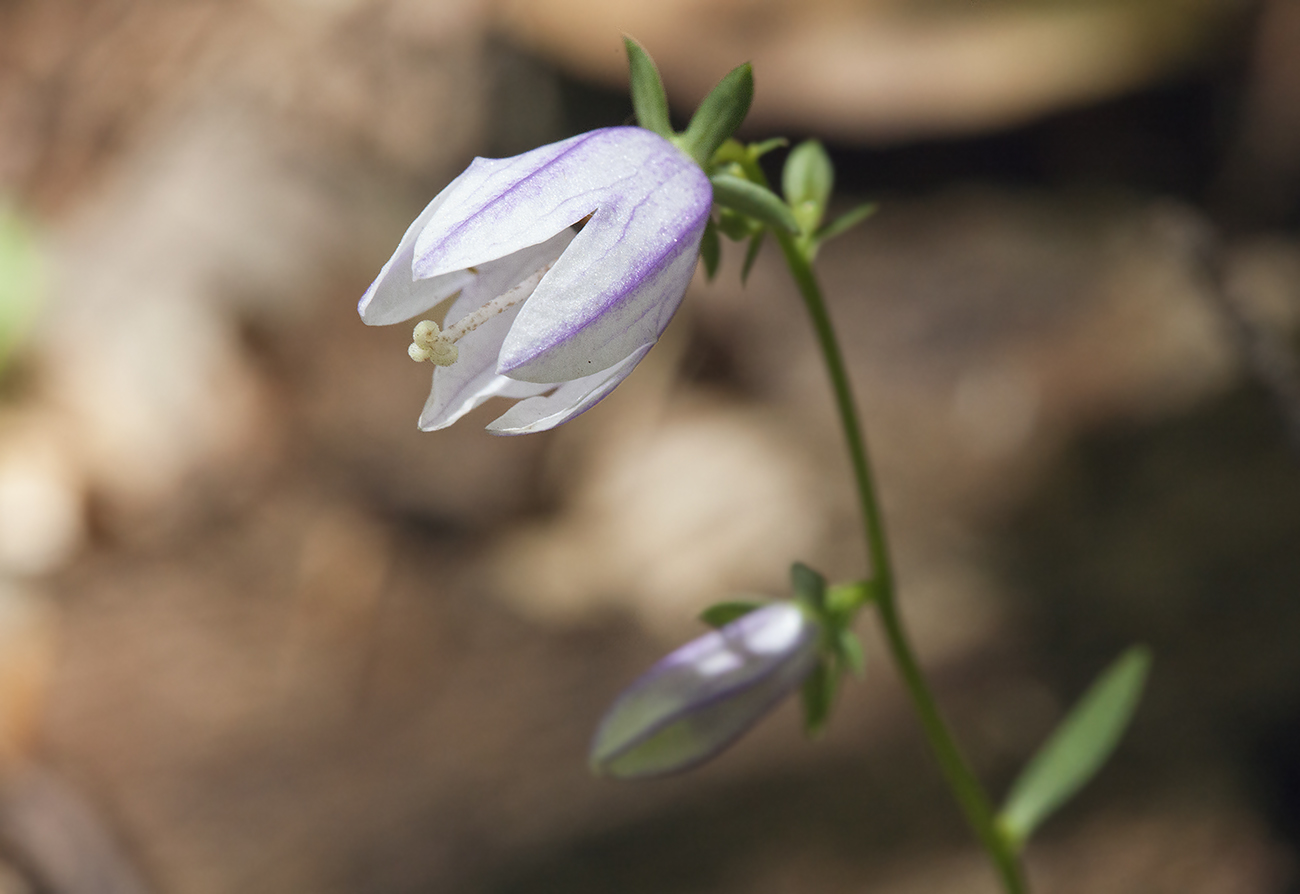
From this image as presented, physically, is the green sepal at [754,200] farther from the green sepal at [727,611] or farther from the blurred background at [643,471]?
the blurred background at [643,471]

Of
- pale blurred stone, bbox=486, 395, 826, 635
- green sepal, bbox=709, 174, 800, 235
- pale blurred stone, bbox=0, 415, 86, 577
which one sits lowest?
pale blurred stone, bbox=486, 395, 826, 635

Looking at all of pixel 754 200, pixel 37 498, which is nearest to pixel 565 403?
pixel 754 200

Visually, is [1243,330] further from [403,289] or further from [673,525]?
[403,289]

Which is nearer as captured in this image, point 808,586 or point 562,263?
point 562,263

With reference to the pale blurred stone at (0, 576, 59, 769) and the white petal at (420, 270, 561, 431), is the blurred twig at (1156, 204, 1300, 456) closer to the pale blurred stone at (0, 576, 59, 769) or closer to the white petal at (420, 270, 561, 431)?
the white petal at (420, 270, 561, 431)

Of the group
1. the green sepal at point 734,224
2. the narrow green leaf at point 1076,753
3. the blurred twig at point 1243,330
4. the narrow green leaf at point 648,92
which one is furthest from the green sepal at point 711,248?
the blurred twig at point 1243,330

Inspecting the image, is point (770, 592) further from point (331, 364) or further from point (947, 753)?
point (331, 364)

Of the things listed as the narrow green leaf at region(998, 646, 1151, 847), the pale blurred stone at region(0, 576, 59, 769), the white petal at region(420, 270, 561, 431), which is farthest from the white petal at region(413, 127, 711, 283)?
the pale blurred stone at region(0, 576, 59, 769)
